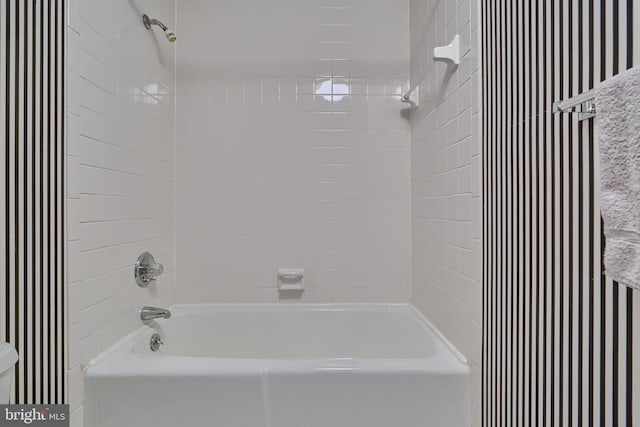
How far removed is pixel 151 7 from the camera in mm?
1874

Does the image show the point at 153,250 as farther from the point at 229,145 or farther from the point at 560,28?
the point at 560,28

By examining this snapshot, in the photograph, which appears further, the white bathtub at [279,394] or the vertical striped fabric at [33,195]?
the white bathtub at [279,394]

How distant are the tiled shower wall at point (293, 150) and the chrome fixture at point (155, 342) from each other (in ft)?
1.29

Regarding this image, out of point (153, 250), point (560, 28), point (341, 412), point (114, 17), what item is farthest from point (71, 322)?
point (560, 28)

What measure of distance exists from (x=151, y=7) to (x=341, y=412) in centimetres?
200

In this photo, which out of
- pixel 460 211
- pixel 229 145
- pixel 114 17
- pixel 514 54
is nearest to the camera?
pixel 514 54

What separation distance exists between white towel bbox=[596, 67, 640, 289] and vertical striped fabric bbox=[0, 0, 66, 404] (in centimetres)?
142

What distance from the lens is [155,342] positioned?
1745 mm

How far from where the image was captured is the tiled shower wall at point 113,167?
4.14 ft

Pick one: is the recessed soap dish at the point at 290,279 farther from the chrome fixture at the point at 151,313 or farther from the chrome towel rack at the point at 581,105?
the chrome towel rack at the point at 581,105

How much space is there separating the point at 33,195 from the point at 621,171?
1488 millimetres

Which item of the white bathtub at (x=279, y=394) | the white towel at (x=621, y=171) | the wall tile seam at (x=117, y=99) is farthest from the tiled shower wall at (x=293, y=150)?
the white towel at (x=621, y=171)
